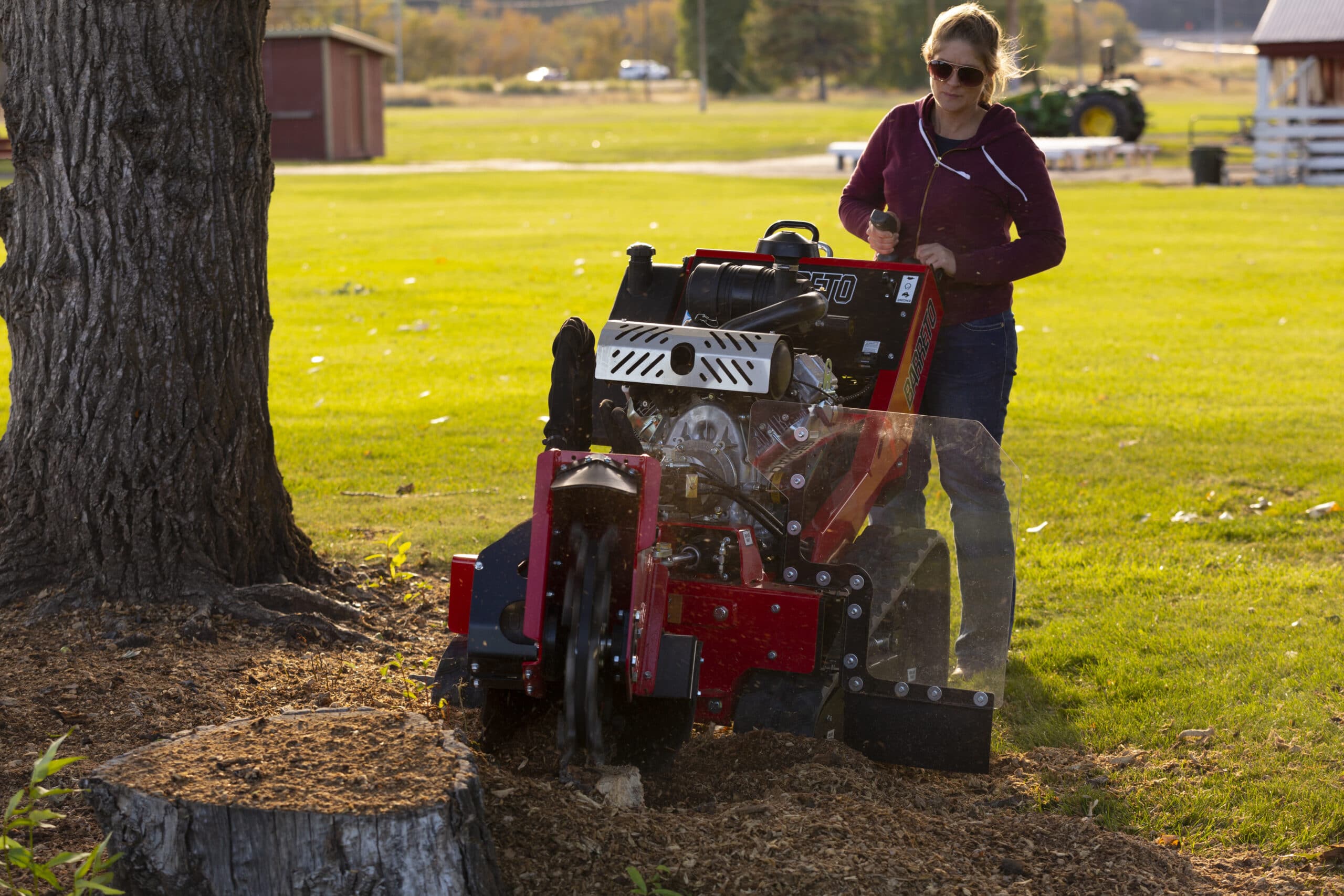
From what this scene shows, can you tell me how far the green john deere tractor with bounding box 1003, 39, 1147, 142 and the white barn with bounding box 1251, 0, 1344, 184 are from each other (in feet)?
19.1

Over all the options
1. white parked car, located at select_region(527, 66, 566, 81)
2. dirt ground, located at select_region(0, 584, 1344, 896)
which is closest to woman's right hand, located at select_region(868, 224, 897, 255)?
dirt ground, located at select_region(0, 584, 1344, 896)

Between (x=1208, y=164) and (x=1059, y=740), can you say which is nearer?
(x=1059, y=740)

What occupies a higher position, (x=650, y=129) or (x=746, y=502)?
(x=650, y=129)

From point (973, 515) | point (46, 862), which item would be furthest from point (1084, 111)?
point (46, 862)

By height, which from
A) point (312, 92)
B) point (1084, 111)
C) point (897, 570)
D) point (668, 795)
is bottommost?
point (668, 795)

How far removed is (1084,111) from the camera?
3988 centimetres

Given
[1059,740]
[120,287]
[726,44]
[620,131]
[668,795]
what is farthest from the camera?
[726,44]

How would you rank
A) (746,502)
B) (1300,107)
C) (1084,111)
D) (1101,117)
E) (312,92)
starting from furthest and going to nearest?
(312,92)
(1101,117)
(1084,111)
(1300,107)
(746,502)

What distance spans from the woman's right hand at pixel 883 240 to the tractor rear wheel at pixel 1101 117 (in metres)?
37.2

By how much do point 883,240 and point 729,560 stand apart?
4.63 ft

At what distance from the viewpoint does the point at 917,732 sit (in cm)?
388

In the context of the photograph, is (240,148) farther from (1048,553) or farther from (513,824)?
(1048,553)

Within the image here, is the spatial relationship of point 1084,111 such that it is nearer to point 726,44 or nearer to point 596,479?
point 596,479

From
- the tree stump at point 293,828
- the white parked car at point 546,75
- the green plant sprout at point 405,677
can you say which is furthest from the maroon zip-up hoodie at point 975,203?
the white parked car at point 546,75
